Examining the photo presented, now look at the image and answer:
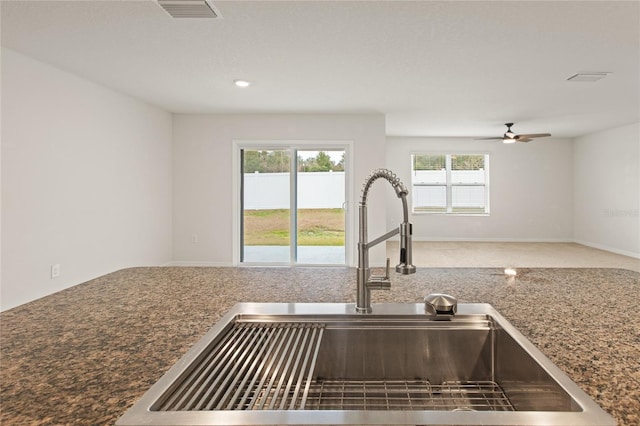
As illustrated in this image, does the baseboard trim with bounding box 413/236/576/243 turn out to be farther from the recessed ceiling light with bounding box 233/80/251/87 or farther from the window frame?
the recessed ceiling light with bounding box 233/80/251/87

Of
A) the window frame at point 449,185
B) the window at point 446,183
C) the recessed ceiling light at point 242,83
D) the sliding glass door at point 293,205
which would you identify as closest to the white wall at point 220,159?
the sliding glass door at point 293,205

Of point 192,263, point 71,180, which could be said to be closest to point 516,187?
point 192,263

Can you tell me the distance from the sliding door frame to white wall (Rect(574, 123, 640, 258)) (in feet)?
17.3

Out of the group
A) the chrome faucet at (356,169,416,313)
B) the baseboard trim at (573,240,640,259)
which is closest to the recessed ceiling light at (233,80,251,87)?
the chrome faucet at (356,169,416,313)

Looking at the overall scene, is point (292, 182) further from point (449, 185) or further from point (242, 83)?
point (449, 185)

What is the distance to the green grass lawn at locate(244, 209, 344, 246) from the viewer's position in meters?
5.55

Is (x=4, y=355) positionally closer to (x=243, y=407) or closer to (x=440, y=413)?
(x=243, y=407)

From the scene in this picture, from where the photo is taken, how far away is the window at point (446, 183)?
334 inches

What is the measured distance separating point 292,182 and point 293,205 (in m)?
0.36

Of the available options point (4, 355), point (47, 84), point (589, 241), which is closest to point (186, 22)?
point (47, 84)

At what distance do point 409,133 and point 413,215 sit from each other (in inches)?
77.2

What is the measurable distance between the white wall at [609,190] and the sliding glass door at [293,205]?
5406 mm

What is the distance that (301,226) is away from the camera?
558 centimetres

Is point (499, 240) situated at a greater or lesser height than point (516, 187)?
lesser
